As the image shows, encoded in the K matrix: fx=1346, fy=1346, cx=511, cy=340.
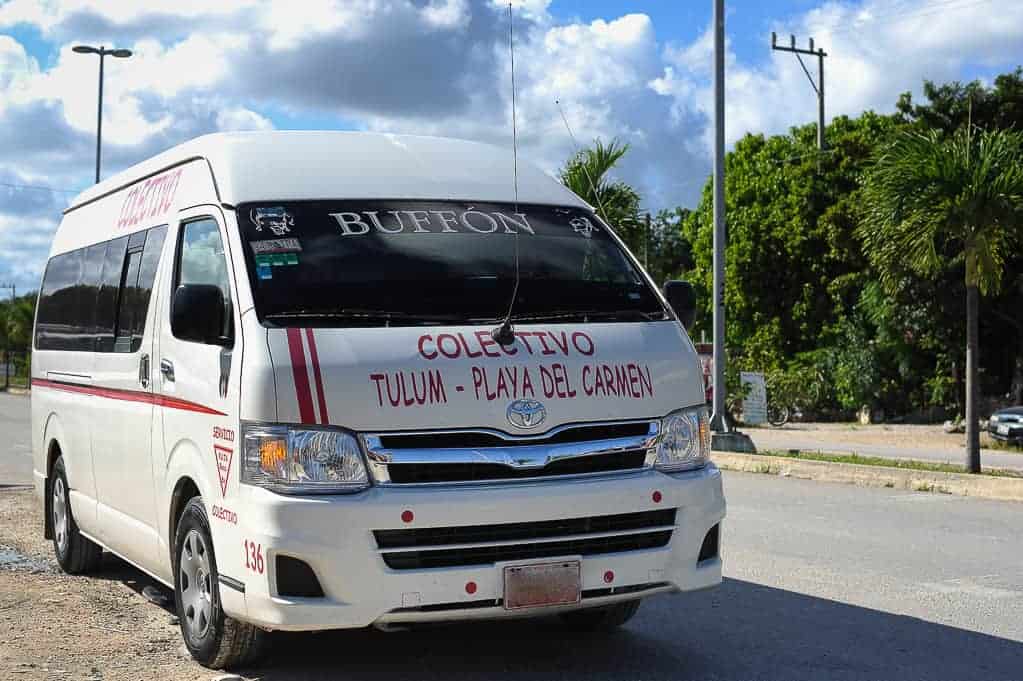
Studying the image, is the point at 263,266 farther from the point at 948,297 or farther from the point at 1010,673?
the point at 948,297

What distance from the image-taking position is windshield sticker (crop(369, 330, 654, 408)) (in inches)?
214

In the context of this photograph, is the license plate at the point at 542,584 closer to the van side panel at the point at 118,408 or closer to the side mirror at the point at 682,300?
the side mirror at the point at 682,300

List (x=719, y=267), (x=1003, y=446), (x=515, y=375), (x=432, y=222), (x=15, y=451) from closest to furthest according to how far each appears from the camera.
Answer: (x=515, y=375), (x=432, y=222), (x=719, y=267), (x=15, y=451), (x=1003, y=446)

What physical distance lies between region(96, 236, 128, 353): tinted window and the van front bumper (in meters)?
2.69

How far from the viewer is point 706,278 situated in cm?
4722

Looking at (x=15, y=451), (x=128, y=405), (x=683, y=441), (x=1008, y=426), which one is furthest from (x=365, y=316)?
(x=1008, y=426)

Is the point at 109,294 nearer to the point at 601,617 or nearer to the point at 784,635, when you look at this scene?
the point at 601,617

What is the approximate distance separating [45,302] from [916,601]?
670 cm

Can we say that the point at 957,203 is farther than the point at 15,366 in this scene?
No

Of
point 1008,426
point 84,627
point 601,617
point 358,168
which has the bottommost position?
point 1008,426

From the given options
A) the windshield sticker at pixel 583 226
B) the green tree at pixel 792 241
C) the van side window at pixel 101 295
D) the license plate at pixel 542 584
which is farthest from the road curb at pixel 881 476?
the green tree at pixel 792 241

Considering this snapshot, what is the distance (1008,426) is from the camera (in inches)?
979

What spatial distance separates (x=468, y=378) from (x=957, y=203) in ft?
35.5

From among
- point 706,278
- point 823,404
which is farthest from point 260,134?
point 706,278
